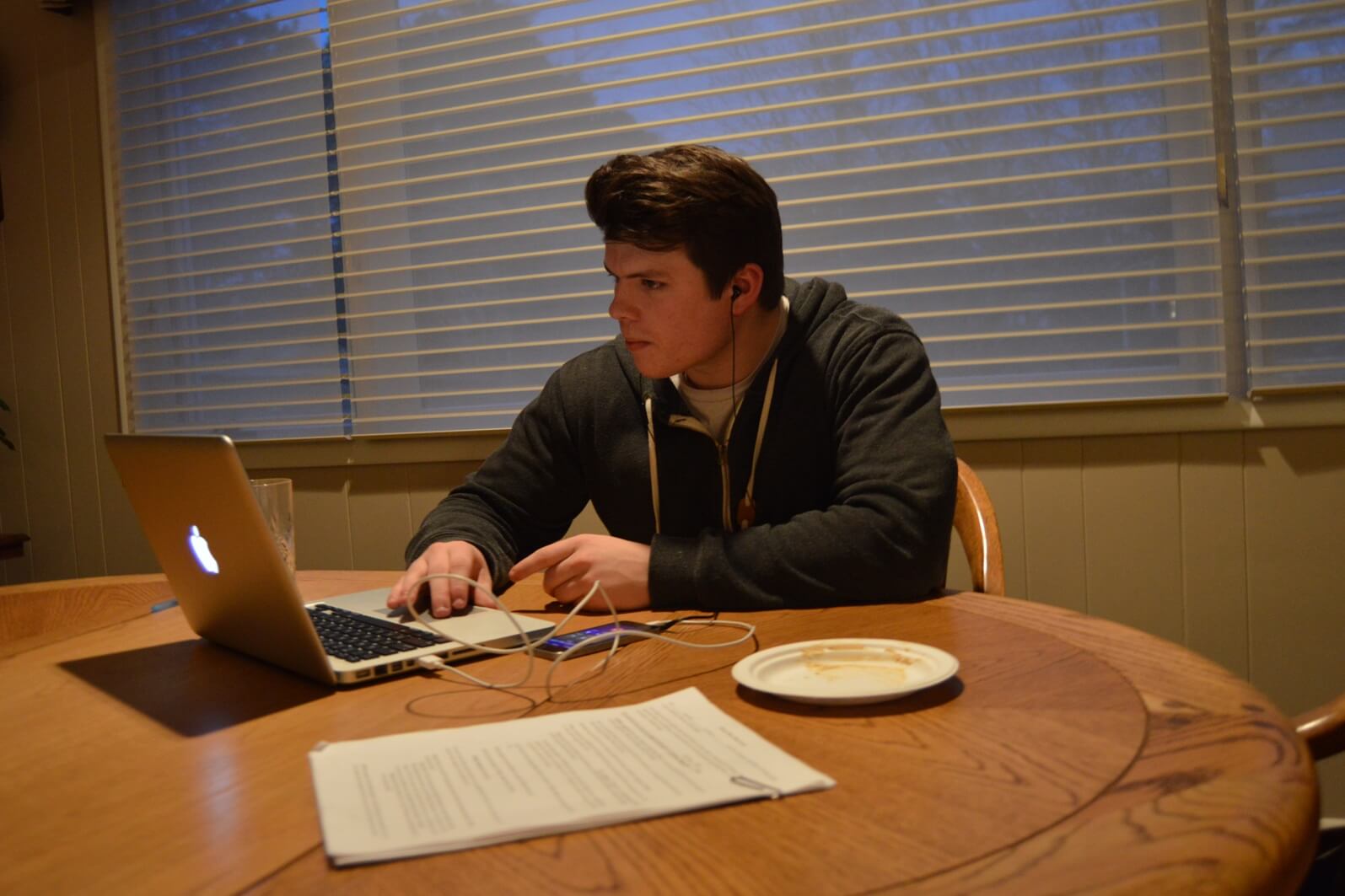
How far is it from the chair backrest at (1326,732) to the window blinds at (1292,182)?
4.23 feet

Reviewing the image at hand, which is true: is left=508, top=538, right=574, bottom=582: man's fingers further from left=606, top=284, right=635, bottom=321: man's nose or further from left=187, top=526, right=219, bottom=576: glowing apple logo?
left=606, top=284, right=635, bottom=321: man's nose

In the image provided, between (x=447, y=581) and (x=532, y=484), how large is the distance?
1.79 feet

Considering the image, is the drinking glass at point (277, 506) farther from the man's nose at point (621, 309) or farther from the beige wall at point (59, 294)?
the beige wall at point (59, 294)

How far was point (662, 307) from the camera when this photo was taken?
150cm

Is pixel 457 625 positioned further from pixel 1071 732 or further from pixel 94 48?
pixel 94 48

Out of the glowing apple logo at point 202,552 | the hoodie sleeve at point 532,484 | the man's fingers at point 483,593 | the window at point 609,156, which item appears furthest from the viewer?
the window at point 609,156

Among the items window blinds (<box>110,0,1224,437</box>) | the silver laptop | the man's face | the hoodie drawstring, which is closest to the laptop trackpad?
the silver laptop

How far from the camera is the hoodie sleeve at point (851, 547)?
1152 mm

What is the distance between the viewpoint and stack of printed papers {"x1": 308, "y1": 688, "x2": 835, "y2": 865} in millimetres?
554

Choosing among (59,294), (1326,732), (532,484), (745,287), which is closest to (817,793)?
(1326,732)

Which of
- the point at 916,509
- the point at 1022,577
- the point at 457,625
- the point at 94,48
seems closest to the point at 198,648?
the point at 457,625

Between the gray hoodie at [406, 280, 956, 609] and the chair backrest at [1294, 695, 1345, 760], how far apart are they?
0.41m

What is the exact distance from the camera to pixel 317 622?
44.8 inches

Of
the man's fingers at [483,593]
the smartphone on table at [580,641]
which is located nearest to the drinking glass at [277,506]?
the man's fingers at [483,593]
